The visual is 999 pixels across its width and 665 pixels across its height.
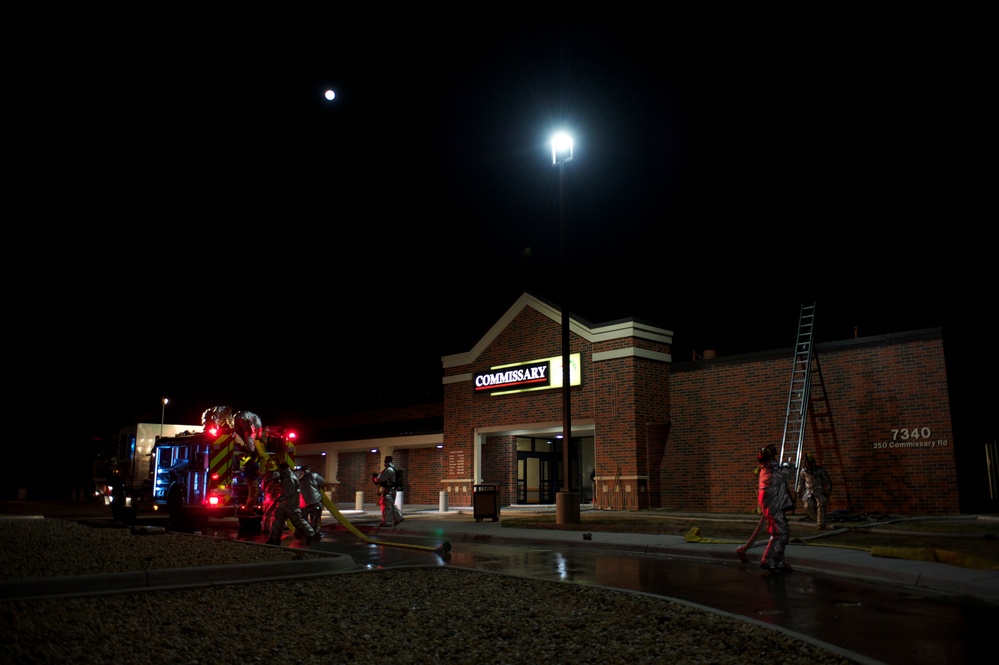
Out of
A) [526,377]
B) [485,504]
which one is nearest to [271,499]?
[485,504]

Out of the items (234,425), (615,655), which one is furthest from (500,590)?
(234,425)

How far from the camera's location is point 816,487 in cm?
1664

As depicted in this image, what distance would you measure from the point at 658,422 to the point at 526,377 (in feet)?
17.0

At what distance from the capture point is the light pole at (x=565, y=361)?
18406mm

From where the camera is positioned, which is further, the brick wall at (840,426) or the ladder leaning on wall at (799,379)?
the ladder leaning on wall at (799,379)

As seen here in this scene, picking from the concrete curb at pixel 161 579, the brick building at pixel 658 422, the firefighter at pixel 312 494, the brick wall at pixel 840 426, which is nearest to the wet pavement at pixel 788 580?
the firefighter at pixel 312 494

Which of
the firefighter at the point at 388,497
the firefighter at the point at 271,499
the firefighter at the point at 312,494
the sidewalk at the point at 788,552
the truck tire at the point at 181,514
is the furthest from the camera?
the firefighter at the point at 388,497

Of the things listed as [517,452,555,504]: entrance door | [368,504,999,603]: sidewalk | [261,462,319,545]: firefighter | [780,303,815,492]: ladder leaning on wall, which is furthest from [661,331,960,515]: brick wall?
[261,462,319,545]: firefighter

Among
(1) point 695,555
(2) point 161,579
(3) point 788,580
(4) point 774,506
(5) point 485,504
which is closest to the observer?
(2) point 161,579

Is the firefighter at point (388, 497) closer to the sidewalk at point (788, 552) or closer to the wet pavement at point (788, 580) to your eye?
the sidewalk at point (788, 552)

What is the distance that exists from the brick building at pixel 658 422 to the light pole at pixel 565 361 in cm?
34

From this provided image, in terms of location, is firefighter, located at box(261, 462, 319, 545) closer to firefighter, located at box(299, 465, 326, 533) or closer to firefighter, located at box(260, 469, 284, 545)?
firefighter, located at box(260, 469, 284, 545)

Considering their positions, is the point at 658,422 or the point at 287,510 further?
the point at 658,422

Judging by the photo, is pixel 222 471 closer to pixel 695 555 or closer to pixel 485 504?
pixel 485 504
